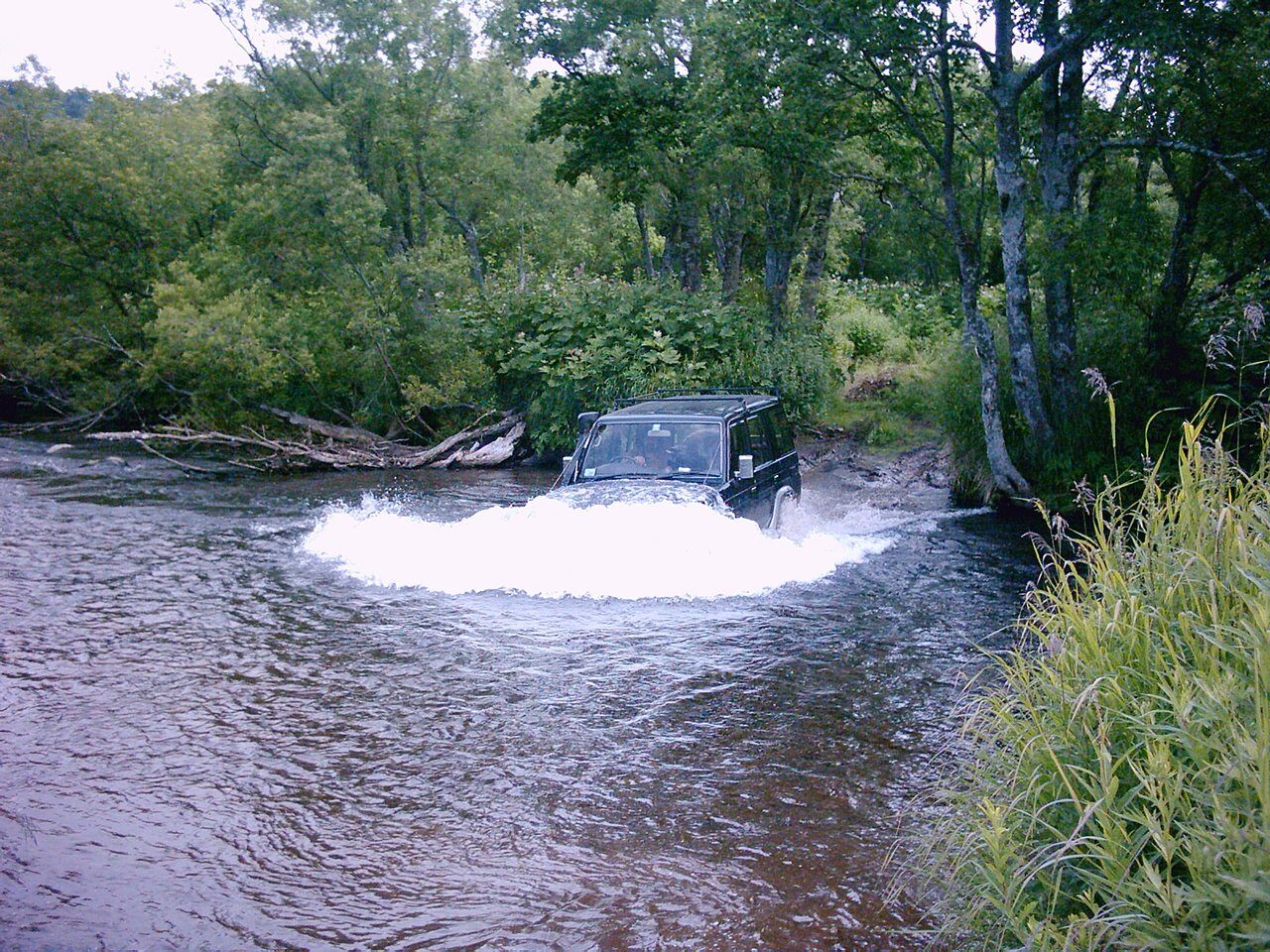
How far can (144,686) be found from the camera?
8.77 m

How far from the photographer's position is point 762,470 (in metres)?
12.9

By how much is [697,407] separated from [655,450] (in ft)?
3.51

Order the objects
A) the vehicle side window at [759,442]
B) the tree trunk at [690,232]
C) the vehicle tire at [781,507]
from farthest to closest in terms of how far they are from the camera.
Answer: the tree trunk at [690,232]
the vehicle tire at [781,507]
the vehicle side window at [759,442]

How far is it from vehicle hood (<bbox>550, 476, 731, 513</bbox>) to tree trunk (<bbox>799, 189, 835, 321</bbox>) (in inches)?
541

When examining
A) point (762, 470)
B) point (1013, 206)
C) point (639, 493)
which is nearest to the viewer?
point (639, 493)

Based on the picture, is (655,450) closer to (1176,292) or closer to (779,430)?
(779,430)

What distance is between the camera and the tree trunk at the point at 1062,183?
597 inches

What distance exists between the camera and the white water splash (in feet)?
36.8

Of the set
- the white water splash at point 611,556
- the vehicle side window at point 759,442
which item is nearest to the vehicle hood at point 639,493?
the white water splash at point 611,556

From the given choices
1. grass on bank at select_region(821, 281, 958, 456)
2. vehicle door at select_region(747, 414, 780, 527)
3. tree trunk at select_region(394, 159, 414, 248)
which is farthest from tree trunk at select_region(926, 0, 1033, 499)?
tree trunk at select_region(394, 159, 414, 248)

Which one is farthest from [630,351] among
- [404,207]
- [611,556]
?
[404,207]

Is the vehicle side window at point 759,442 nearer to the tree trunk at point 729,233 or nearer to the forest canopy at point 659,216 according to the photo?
the forest canopy at point 659,216

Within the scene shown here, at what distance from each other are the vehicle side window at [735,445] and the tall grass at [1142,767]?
6760 mm

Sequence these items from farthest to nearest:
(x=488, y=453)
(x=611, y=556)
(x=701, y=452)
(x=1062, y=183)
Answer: (x=488, y=453), (x=1062, y=183), (x=701, y=452), (x=611, y=556)
